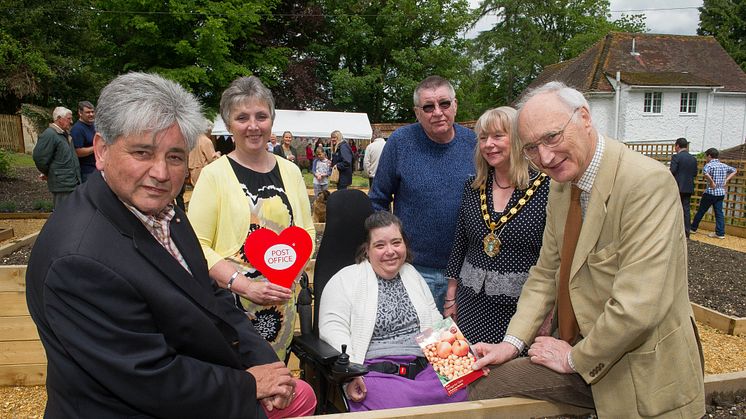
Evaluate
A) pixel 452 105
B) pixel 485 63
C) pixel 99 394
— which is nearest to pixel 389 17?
pixel 485 63

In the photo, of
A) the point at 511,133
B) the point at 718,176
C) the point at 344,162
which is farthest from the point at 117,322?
the point at 718,176

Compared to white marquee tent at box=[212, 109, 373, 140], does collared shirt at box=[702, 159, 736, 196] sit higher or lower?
lower

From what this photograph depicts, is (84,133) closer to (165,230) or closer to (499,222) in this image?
(165,230)

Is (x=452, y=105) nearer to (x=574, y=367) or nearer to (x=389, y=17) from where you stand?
(x=574, y=367)

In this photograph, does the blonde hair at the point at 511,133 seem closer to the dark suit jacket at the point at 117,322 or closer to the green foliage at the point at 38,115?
the dark suit jacket at the point at 117,322

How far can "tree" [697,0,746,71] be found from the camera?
1413 inches

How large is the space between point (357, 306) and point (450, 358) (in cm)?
77

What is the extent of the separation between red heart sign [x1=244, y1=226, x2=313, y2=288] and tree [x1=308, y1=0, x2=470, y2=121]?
25.9m

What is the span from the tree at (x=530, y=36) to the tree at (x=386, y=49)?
7.18m

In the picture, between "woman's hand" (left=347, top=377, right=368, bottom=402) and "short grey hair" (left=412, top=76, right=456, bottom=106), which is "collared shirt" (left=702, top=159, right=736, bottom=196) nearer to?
"short grey hair" (left=412, top=76, right=456, bottom=106)

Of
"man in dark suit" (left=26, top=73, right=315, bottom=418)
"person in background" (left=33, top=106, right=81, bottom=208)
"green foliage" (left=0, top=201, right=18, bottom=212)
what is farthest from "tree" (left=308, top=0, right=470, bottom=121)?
"man in dark suit" (left=26, top=73, right=315, bottom=418)

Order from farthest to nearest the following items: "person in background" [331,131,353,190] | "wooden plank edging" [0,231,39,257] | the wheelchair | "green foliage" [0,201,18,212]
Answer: "person in background" [331,131,353,190] → "green foliage" [0,201,18,212] → "wooden plank edging" [0,231,39,257] → the wheelchair

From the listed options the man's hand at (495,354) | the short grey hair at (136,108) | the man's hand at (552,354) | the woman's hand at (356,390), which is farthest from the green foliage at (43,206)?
the man's hand at (552,354)

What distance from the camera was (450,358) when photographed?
2.07 metres
